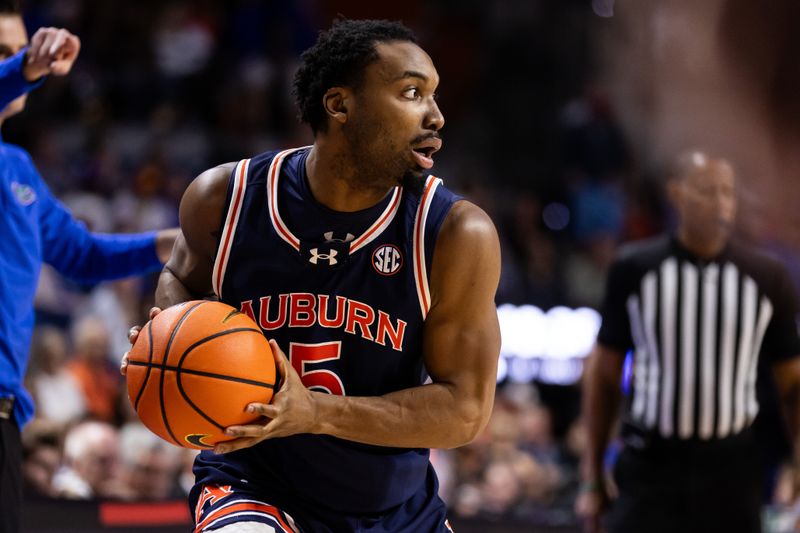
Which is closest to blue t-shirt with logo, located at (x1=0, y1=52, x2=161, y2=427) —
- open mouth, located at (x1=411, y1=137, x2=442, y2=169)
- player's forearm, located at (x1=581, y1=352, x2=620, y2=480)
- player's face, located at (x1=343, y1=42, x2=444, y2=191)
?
player's face, located at (x1=343, y1=42, x2=444, y2=191)

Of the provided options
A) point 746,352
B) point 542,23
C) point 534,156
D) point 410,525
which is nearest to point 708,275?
point 746,352

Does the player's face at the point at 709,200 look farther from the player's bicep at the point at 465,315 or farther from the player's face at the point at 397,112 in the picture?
the player's face at the point at 397,112

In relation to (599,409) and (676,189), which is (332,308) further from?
(676,189)

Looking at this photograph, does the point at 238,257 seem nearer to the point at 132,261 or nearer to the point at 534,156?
the point at 132,261

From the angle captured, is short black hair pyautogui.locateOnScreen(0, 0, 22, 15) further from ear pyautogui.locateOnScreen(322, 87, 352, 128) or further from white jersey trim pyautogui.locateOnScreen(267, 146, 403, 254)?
ear pyautogui.locateOnScreen(322, 87, 352, 128)

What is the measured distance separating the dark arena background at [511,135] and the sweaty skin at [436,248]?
4304 mm

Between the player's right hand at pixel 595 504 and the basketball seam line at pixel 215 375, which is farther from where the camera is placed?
the player's right hand at pixel 595 504

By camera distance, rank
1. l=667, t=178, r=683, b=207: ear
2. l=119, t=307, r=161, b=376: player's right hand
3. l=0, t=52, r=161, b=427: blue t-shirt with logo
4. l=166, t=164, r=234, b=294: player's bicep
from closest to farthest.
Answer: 1. l=119, t=307, r=161, b=376: player's right hand
2. l=166, t=164, r=234, b=294: player's bicep
3. l=0, t=52, r=161, b=427: blue t-shirt with logo
4. l=667, t=178, r=683, b=207: ear

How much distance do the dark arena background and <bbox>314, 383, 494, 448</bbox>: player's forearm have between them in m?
4.40

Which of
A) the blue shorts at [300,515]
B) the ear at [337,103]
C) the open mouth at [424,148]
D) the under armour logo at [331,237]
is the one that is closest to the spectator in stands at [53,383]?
the blue shorts at [300,515]

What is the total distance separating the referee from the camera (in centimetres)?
477

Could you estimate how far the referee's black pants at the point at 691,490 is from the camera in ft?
15.6

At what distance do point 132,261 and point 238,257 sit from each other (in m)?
1.16

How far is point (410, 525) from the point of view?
326cm
